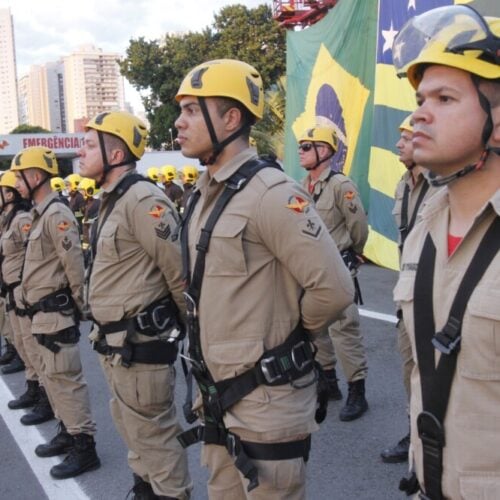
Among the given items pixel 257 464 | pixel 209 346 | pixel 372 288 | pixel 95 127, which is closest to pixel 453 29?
pixel 209 346

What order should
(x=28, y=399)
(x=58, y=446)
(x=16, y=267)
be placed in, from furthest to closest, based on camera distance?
(x=28, y=399)
(x=16, y=267)
(x=58, y=446)

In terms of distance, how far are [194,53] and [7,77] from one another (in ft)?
374

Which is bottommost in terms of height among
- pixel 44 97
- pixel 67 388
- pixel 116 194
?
pixel 67 388

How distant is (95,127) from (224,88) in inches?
57.5

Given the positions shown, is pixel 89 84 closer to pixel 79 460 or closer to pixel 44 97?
pixel 44 97

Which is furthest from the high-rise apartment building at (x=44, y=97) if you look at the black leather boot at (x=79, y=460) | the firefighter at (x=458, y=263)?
the firefighter at (x=458, y=263)

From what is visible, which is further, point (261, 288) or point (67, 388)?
point (67, 388)

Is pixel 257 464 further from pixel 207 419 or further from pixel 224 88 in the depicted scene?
pixel 224 88

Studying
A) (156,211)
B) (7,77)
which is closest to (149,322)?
(156,211)

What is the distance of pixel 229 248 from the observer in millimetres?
2523

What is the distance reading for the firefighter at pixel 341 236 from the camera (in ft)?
17.1

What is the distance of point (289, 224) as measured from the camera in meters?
2.51

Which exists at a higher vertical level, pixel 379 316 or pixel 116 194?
pixel 116 194

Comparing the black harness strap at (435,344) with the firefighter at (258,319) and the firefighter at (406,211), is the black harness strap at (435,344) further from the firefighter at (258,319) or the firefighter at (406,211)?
the firefighter at (406,211)
